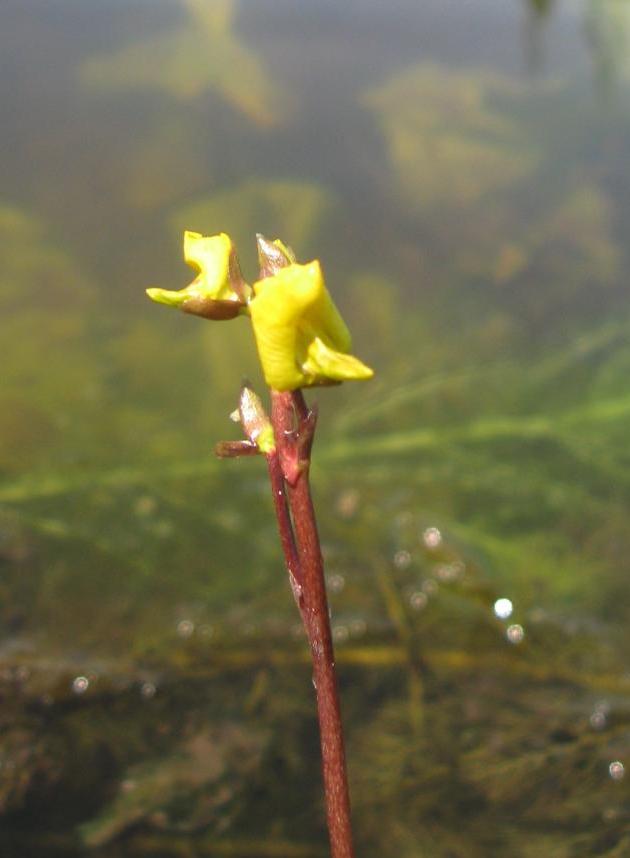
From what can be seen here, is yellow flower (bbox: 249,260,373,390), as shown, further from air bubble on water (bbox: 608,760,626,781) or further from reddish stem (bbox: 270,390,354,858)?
air bubble on water (bbox: 608,760,626,781)

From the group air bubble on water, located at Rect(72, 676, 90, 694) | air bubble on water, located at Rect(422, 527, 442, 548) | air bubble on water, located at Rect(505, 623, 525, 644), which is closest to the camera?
air bubble on water, located at Rect(72, 676, 90, 694)

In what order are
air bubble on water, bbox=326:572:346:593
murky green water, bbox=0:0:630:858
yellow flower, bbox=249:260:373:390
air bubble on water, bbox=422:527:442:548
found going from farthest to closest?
1. air bubble on water, bbox=422:527:442:548
2. air bubble on water, bbox=326:572:346:593
3. murky green water, bbox=0:0:630:858
4. yellow flower, bbox=249:260:373:390

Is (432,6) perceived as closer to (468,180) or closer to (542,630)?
(468,180)

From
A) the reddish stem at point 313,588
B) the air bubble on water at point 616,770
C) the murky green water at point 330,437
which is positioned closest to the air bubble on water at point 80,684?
the murky green water at point 330,437

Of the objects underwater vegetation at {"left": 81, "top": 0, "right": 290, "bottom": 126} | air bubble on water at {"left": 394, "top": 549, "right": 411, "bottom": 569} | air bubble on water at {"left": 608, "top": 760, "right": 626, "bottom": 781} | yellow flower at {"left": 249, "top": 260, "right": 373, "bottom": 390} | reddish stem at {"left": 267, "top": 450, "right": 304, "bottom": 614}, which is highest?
underwater vegetation at {"left": 81, "top": 0, "right": 290, "bottom": 126}

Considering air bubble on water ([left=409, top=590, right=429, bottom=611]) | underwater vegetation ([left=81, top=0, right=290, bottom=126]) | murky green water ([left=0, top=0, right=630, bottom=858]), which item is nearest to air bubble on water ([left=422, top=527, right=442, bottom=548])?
murky green water ([left=0, top=0, right=630, bottom=858])

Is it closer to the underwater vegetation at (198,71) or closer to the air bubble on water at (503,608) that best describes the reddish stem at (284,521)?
the air bubble on water at (503,608)
